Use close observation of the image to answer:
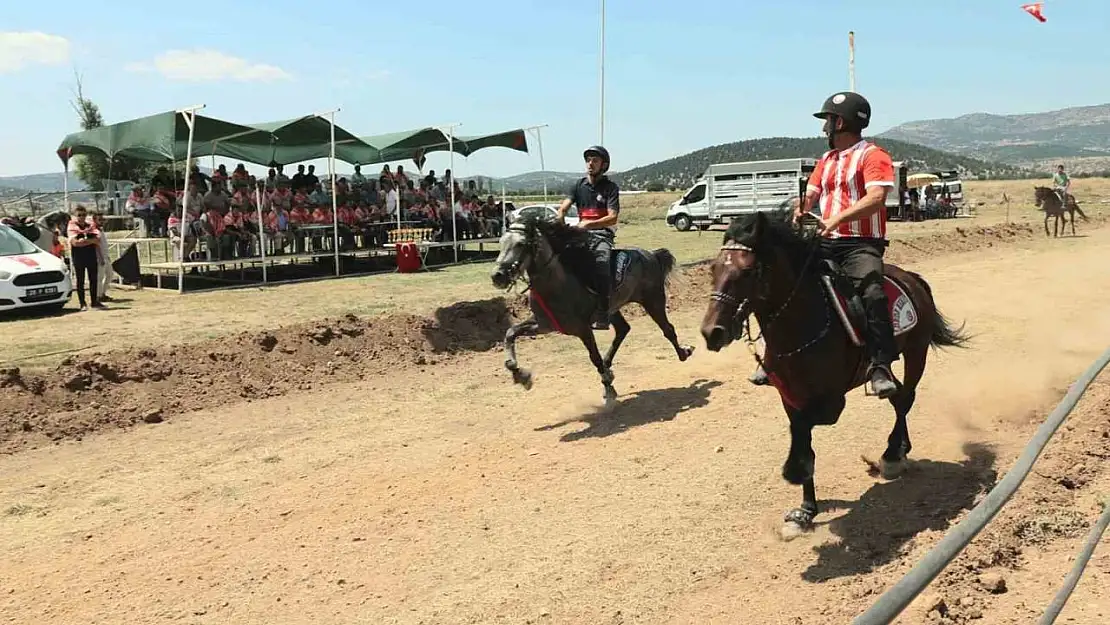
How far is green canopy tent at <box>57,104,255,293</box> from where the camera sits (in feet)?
60.0

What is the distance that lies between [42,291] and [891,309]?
47.9ft

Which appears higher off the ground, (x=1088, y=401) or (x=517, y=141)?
(x=517, y=141)

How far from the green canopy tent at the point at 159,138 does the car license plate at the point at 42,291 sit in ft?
9.09

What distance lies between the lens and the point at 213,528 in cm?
624

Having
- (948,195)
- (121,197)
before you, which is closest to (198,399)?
(121,197)

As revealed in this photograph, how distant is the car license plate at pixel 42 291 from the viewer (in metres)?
14.9

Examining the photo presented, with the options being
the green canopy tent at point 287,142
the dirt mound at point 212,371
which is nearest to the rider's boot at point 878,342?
the dirt mound at point 212,371

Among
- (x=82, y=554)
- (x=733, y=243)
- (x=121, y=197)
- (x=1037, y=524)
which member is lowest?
(x=82, y=554)

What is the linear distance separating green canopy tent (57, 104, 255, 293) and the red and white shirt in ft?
48.4

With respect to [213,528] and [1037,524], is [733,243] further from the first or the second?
[213,528]

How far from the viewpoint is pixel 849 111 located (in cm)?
572

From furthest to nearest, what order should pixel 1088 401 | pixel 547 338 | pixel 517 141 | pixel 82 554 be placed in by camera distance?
1. pixel 517 141
2. pixel 547 338
3. pixel 1088 401
4. pixel 82 554

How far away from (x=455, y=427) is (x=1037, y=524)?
17.4 feet

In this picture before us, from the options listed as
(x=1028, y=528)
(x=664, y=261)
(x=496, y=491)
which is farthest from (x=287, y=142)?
(x=1028, y=528)
